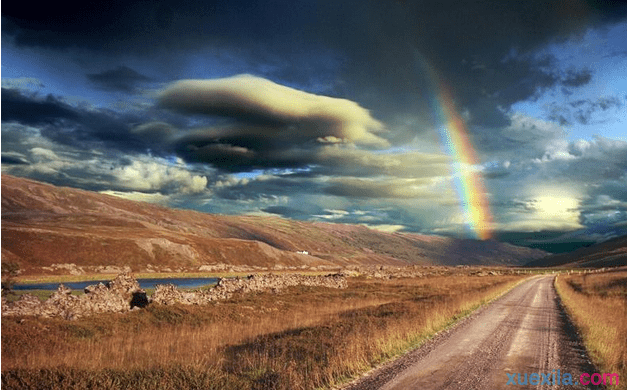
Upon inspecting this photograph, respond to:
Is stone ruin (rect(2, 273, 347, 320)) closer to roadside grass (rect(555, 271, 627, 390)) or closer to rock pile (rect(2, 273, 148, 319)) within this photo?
rock pile (rect(2, 273, 148, 319))

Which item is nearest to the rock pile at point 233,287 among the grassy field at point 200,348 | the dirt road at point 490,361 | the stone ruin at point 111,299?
the stone ruin at point 111,299

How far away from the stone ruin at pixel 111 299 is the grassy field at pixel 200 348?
153cm

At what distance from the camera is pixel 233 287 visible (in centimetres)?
4600

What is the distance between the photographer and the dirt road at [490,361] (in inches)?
506

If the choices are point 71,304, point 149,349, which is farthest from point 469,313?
point 71,304

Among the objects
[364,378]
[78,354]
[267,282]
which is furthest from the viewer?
[267,282]

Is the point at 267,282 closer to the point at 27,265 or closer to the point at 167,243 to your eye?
the point at 27,265

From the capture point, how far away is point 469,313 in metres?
29.8

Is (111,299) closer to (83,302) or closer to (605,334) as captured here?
(83,302)

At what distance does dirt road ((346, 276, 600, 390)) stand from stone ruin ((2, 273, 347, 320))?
21117mm

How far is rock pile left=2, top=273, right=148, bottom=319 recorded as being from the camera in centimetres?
2483

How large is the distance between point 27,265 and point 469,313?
4107 inches

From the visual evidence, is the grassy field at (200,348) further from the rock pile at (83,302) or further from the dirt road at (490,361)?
the rock pile at (83,302)

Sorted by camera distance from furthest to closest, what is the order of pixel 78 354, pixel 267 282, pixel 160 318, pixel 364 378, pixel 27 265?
pixel 27 265
pixel 267 282
pixel 160 318
pixel 78 354
pixel 364 378
